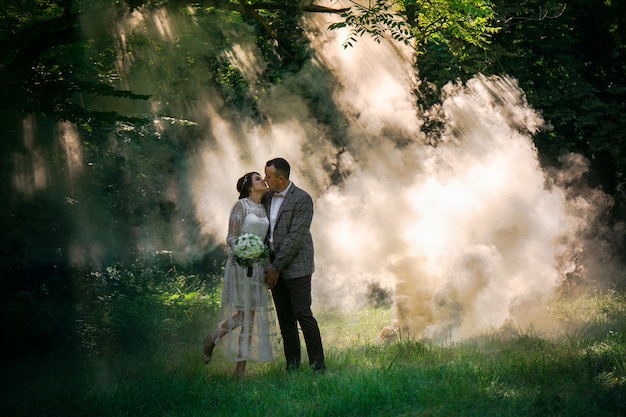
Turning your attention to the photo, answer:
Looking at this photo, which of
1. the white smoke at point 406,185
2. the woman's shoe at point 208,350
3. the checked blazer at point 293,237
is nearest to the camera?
the checked blazer at point 293,237

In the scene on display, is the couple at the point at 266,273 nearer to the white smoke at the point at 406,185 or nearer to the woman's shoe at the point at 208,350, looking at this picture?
the woman's shoe at the point at 208,350

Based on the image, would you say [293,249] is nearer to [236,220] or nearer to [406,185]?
[236,220]

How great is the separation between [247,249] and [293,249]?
0.47 meters

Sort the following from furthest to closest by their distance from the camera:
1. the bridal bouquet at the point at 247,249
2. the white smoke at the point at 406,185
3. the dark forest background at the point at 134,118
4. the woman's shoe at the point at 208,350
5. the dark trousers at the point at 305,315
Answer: the white smoke at the point at 406,185
the dark forest background at the point at 134,118
the woman's shoe at the point at 208,350
the dark trousers at the point at 305,315
the bridal bouquet at the point at 247,249

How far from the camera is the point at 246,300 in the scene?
6.29 meters

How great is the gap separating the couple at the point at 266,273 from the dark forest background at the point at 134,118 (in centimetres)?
139

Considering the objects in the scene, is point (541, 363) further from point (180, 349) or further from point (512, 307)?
point (180, 349)

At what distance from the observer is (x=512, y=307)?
27.3ft

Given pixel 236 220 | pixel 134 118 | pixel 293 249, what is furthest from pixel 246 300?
pixel 134 118

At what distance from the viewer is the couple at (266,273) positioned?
6.28m

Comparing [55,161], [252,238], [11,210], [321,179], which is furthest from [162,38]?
[321,179]

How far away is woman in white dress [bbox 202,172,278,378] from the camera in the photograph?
20.6 feet

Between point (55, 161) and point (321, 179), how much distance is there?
19.4 feet

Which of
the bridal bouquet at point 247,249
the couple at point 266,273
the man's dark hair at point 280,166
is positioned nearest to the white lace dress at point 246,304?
the couple at point 266,273
